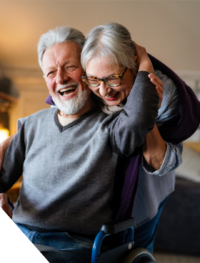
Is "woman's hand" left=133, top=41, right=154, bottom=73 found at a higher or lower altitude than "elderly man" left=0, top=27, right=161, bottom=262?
higher

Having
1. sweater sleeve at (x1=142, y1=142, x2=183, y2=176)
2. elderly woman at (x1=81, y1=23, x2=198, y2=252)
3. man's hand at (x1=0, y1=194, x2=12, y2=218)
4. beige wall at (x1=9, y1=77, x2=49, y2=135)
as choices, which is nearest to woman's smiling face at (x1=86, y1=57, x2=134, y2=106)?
elderly woman at (x1=81, y1=23, x2=198, y2=252)

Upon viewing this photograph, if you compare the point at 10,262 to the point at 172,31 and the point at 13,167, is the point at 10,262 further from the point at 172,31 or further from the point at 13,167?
the point at 172,31

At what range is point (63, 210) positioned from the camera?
3.75ft

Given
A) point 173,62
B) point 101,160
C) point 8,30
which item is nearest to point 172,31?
point 173,62

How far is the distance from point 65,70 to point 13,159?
52 cm

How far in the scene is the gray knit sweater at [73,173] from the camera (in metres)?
1.11

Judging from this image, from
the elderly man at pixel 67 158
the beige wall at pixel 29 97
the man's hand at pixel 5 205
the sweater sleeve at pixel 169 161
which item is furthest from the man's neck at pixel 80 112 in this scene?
the beige wall at pixel 29 97

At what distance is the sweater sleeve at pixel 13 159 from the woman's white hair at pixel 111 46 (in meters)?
0.55

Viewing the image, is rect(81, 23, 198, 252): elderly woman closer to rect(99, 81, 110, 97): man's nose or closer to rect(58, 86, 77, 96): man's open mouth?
rect(99, 81, 110, 97): man's nose

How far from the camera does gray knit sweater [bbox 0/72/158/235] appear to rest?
3.65 ft

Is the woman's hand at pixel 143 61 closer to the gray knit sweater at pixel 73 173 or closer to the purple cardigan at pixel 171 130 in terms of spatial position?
the purple cardigan at pixel 171 130

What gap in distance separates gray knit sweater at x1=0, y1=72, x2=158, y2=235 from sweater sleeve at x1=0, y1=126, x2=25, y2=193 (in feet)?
0.24

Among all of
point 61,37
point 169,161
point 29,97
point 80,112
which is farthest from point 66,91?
point 29,97

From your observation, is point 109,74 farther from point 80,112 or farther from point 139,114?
point 80,112
